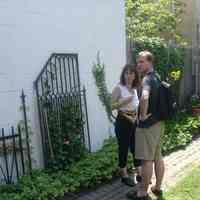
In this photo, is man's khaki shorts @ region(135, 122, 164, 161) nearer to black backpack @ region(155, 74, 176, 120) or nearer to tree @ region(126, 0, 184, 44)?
black backpack @ region(155, 74, 176, 120)

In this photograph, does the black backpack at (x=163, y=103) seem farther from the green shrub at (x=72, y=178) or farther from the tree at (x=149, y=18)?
the tree at (x=149, y=18)

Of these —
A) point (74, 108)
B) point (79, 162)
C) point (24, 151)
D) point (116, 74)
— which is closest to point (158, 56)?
point (116, 74)

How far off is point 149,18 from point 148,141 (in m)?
5.34

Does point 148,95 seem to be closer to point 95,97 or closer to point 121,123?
point 121,123

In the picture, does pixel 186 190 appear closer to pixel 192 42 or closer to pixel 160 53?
pixel 160 53

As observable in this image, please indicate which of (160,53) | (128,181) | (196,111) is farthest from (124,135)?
(196,111)

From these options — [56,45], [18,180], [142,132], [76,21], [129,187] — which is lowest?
[129,187]

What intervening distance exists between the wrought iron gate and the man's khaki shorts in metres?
1.35

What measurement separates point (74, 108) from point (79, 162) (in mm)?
850

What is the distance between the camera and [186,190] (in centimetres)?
432

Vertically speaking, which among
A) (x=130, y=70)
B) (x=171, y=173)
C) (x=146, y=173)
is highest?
(x=130, y=70)

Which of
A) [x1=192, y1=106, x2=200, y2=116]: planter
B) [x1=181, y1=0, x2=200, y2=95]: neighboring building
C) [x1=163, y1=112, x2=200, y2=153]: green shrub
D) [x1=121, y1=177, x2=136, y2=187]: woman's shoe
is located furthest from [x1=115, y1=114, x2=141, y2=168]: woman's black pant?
[x1=181, y1=0, x2=200, y2=95]: neighboring building

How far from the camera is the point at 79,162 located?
482 centimetres

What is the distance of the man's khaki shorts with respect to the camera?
12.7 ft
